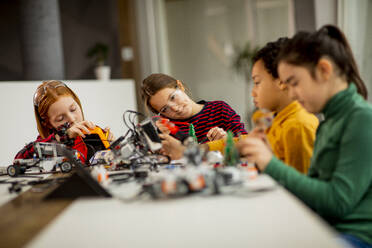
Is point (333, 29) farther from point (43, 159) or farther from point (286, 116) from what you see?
point (43, 159)

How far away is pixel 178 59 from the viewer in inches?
169

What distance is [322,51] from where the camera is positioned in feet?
2.72

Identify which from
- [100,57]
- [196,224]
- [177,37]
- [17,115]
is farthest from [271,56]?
[177,37]

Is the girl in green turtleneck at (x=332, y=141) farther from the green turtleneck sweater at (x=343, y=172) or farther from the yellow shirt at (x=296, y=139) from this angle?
the yellow shirt at (x=296, y=139)

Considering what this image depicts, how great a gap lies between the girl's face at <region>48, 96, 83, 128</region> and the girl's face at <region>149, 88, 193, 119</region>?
16.0 inches

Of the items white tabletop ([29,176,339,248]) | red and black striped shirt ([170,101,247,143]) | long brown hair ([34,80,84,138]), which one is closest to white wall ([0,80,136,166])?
long brown hair ([34,80,84,138])

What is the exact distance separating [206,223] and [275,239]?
128mm

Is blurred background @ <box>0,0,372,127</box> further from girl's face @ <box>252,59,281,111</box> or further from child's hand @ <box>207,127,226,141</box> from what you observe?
girl's face @ <box>252,59,281,111</box>

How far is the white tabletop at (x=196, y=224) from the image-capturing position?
1.62 ft

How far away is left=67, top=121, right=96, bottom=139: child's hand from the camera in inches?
57.1

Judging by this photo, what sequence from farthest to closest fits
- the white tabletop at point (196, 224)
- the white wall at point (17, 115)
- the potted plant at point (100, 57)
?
1. the potted plant at point (100, 57)
2. the white wall at point (17, 115)
3. the white tabletop at point (196, 224)

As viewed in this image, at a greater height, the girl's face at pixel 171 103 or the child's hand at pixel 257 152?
the girl's face at pixel 171 103

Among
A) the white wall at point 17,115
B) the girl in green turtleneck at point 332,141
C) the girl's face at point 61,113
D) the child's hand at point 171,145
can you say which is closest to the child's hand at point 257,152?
the girl in green turtleneck at point 332,141

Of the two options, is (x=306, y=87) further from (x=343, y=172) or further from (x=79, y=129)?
(x=79, y=129)
